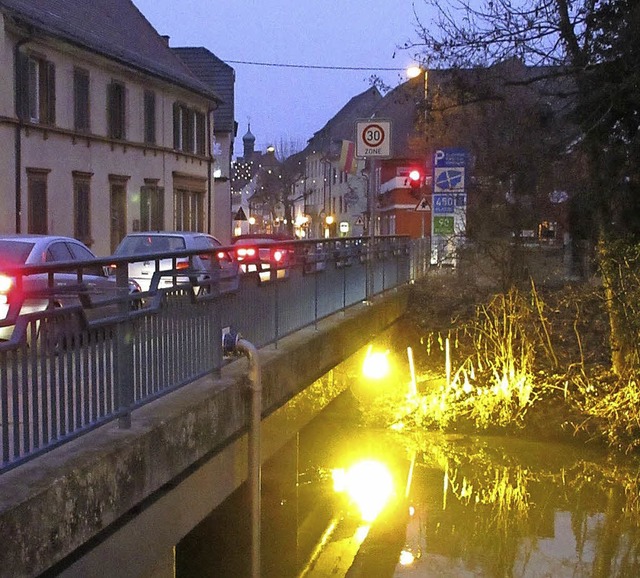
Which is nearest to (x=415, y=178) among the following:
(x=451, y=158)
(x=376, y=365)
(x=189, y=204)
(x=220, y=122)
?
(x=451, y=158)

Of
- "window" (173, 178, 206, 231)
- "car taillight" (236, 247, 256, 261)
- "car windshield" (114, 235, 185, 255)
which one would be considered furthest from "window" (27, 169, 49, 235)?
"car taillight" (236, 247, 256, 261)

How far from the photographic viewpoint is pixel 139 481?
204 inches

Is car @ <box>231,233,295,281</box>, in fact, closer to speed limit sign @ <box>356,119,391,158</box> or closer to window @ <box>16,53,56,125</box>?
speed limit sign @ <box>356,119,391,158</box>

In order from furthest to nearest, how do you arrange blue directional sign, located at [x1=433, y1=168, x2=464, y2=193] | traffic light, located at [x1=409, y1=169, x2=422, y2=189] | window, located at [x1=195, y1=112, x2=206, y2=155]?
window, located at [x1=195, y1=112, x2=206, y2=155] < traffic light, located at [x1=409, y1=169, x2=422, y2=189] < blue directional sign, located at [x1=433, y1=168, x2=464, y2=193]

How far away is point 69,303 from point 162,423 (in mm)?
1024

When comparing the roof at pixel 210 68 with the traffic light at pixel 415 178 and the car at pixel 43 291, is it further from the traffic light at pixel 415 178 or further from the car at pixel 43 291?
the car at pixel 43 291

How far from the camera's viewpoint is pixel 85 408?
195 inches

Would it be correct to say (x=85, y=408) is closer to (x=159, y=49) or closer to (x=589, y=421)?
(x=589, y=421)

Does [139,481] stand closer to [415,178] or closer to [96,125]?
[415,178]

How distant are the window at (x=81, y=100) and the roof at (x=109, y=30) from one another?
836 mm

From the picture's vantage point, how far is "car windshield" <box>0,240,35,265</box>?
39.5ft

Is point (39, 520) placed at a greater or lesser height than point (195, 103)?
lesser

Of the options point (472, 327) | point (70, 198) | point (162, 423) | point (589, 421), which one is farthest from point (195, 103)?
point (162, 423)

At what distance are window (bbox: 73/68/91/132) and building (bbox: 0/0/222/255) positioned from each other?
0.10ft
